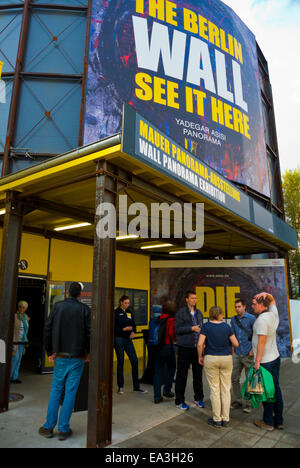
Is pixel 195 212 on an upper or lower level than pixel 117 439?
upper

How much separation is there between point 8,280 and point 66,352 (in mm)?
2219

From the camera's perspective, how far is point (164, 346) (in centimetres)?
612

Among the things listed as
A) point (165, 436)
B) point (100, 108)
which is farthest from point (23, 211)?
point (100, 108)

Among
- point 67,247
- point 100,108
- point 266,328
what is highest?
point 100,108

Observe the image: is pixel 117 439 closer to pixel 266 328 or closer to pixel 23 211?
pixel 266 328

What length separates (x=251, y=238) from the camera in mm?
9859

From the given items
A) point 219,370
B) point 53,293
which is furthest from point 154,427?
point 53,293

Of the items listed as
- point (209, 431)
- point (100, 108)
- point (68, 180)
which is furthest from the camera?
point (100, 108)

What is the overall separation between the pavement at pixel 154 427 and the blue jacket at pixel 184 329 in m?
1.12

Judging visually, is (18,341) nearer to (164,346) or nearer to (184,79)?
(164,346)

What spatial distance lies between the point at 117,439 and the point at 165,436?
66 centimetres

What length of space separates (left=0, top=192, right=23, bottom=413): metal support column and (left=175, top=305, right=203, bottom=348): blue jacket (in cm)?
301

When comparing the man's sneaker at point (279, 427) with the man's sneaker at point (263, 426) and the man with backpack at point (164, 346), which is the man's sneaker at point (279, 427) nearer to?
the man's sneaker at point (263, 426)
